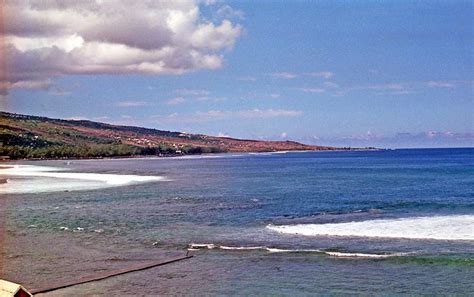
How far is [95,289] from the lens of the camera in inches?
788

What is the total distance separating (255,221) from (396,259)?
1256 centimetres

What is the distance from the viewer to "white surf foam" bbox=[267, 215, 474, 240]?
93.4 feet

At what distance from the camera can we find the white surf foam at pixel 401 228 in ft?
93.4

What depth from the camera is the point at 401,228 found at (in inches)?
1218

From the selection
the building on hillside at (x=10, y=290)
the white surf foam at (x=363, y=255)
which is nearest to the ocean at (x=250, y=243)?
the white surf foam at (x=363, y=255)

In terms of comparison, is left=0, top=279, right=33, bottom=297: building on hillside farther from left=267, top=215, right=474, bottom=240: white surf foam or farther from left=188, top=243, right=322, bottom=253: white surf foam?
left=267, top=215, right=474, bottom=240: white surf foam

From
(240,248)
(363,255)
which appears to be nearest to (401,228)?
(363,255)

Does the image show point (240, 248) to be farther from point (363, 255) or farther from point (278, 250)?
point (363, 255)

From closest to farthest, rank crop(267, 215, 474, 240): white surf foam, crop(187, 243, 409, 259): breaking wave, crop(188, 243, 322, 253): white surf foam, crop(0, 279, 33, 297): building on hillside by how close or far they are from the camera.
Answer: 1. crop(0, 279, 33, 297): building on hillside
2. crop(187, 243, 409, 259): breaking wave
3. crop(188, 243, 322, 253): white surf foam
4. crop(267, 215, 474, 240): white surf foam

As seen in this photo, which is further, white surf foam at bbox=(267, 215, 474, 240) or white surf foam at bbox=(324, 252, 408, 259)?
white surf foam at bbox=(267, 215, 474, 240)

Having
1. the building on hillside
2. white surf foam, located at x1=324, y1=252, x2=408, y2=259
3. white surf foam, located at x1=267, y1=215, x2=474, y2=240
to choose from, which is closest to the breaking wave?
white surf foam, located at x1=324, y1=252, x2=408, y2=259

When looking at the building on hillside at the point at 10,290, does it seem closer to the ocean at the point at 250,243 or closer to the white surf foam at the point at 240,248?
the ocean at the point at 250,243

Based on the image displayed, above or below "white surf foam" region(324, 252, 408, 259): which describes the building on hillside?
above

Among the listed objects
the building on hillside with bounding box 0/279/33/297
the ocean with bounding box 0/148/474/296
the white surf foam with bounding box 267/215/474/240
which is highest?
the building on hillside with bounding box 0/279/33/297
